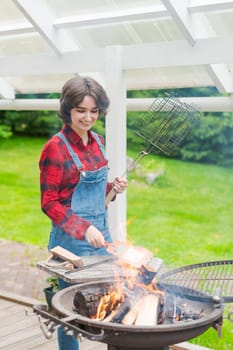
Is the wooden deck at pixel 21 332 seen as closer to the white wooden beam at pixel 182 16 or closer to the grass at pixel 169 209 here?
the white wooden beam at pixel 182 16

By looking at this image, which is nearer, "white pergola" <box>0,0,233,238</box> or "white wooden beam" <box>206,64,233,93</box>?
"white pergola" <box>0,0,233,238</box>

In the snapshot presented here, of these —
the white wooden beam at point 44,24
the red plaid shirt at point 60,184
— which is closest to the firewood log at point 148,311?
the red plaid shirt at point 60,184

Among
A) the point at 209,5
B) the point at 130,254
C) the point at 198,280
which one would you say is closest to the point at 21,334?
the point at 130,254

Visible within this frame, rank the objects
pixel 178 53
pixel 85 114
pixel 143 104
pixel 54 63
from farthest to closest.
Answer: pixel 143 104 < pixel 54 63 < pixel 178 53 < pixel 85 114

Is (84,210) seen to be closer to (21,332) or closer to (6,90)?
(21,332)

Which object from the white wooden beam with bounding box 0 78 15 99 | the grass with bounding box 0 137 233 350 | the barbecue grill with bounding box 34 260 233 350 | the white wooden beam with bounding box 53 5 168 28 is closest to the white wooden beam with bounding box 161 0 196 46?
the white wooden beam with bounding box 53 5 168 28

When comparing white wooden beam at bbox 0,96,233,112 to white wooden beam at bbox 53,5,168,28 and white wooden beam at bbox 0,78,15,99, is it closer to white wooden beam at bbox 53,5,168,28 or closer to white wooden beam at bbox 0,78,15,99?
white wooden beam at bbox 0,78,15,99

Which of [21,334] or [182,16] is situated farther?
[21,334]

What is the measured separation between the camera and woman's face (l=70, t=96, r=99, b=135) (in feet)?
9.87

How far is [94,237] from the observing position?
2896 mm

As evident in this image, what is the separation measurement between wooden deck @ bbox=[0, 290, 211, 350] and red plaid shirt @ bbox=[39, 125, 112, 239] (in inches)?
43.8

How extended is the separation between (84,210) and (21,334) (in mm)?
1420

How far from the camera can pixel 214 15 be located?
375cm

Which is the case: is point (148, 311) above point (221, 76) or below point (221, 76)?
below
